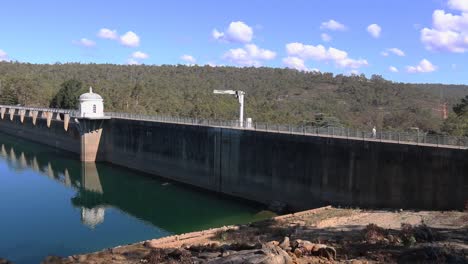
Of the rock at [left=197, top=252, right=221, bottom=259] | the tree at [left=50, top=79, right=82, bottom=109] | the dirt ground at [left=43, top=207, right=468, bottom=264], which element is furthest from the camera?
the tree at [left=50, top=79, right=82, bottom=109]

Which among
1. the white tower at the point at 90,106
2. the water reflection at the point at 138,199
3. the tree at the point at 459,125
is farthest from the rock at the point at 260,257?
the white tower at the point at 90,106

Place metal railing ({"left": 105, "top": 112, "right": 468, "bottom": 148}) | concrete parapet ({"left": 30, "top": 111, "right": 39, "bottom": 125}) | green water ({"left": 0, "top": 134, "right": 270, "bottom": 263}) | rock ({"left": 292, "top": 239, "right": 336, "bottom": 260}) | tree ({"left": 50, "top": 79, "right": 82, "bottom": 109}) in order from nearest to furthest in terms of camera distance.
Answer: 1. rock ({"left": 292, "top": 239, "right": 336, "bottom": 260})
2. metal railing ({"left": 105, "top": 112, "right": 468, "bottom": 148})
3. green water ({"left": 0, "top": 134, "right": 270, "bottom": 263})
4. concrete parapet ({"left": 30, "top": 111, "right": 39, "bottom": 125})
5. tree ({"left": 50, "top": 79, "right": 82, "bottom": 109})

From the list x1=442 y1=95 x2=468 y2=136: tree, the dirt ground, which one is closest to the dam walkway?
the dirt ground

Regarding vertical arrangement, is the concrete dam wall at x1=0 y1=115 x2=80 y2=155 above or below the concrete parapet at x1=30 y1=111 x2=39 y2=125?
below

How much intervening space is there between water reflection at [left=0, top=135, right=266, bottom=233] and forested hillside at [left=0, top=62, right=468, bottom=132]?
2576 centimetres

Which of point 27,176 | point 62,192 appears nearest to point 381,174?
point 62,192

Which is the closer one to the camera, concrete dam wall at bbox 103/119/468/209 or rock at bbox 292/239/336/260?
rock at bbox 292/239/336/260

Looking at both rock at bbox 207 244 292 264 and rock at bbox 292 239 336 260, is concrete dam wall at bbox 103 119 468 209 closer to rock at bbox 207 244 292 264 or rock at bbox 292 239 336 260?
rock at bbox 292 239 336 260

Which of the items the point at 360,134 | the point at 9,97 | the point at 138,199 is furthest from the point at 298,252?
the point at 9,97

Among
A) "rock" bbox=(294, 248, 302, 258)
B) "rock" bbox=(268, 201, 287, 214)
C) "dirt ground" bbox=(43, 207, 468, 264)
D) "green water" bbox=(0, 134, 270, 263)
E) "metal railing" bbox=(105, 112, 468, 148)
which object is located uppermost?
"metal railing" bbox=(105, 112, 468, 148)

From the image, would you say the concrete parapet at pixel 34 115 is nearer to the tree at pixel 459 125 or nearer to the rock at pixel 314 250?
the tree at pixel 459 125

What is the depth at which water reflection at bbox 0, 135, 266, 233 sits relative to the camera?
31.7 m

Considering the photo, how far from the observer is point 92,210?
35.8 m

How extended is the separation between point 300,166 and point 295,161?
2.03 ft
